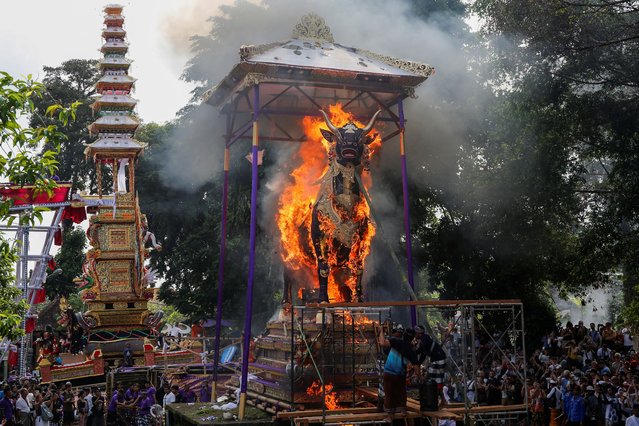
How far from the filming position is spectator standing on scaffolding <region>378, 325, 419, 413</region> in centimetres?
1326

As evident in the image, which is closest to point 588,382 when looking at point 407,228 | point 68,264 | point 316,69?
point 407,228

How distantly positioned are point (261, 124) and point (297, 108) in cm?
163

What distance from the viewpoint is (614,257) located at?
2356cm

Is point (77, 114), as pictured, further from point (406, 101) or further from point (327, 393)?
point (327, 393)

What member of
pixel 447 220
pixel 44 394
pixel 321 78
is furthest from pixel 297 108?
pixel 44 394

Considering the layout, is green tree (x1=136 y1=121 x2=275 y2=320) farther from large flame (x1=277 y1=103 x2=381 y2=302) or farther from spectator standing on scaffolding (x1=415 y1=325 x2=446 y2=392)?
spectator standing on scaffolding (x1=415 y1=325 x2=446 y2=392)

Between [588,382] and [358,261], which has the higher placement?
[358,261]

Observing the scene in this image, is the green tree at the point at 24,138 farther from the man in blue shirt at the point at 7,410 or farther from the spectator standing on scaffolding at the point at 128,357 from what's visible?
the spectator standing on scaffolding at the point at 128,357

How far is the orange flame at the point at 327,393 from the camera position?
15352 millimetres

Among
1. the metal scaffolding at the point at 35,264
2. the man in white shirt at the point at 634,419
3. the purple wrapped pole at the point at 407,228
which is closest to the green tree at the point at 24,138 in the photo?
the purple wrapped pole at the point at 407,228

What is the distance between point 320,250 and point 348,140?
2.71 meters

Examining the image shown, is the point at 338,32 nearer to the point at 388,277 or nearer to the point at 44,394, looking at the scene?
the point at 388,277

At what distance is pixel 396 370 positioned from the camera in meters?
13.3

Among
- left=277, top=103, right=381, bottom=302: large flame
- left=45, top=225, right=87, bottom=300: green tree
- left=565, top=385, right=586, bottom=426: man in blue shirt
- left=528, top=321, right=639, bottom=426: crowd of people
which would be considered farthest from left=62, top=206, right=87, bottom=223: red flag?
left=565, top=385, right=586, bottom=426: man in blue shirt
